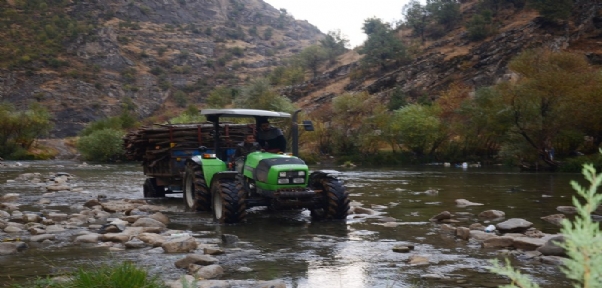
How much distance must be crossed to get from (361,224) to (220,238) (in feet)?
10.6

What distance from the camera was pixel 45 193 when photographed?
1883cm

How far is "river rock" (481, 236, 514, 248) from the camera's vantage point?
29.2ft

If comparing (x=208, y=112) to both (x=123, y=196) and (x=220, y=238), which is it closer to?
(x=220, y=238)

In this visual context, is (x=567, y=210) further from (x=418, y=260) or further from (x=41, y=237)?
(x=41, y=237)

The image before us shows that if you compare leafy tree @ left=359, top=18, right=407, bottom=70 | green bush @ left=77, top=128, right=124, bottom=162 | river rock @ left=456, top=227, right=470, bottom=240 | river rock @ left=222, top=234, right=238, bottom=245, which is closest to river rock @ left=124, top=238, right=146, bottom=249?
river rock @ left=222, top=234, right=238, bottom=245

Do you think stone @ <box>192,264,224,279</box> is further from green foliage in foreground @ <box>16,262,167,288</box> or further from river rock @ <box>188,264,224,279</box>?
green foliage in foreground @ <box>16,262,167,288</box>

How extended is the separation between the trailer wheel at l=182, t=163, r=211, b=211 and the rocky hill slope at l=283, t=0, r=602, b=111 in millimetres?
55085

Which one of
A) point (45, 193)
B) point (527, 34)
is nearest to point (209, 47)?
point (527, 34)

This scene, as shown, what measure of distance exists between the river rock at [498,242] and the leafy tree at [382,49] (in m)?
71.7

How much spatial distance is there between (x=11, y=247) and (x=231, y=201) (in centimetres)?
391

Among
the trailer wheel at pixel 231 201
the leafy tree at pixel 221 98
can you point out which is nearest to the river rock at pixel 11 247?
the trailer wheel at pixel 231 201

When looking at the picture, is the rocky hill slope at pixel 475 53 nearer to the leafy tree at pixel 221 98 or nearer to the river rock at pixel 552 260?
the leafy tree at pixel 221 98

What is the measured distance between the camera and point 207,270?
23.0ft

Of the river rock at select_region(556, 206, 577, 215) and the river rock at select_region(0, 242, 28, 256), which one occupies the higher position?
the river rock at select_region(556, 206, 577, 215)
